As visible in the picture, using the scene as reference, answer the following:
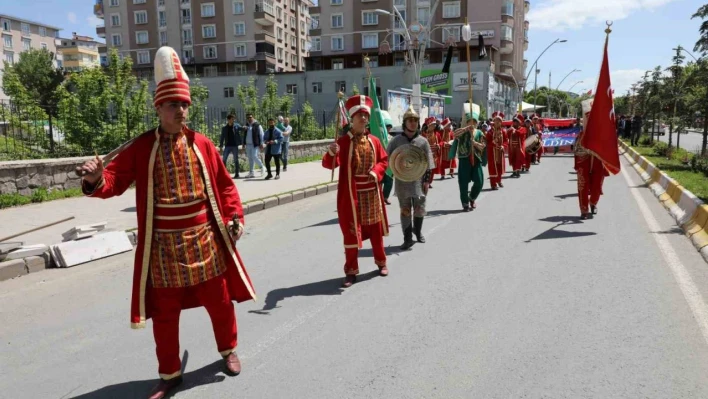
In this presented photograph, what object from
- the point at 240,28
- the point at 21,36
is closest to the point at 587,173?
the point at 240,28

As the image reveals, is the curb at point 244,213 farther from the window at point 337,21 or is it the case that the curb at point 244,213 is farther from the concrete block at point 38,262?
the window at point 337,21

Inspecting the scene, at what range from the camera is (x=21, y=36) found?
91125mm

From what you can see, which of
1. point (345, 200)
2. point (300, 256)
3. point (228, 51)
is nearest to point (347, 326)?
point (345, 200)

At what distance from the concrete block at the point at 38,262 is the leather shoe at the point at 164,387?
4159 millimetres

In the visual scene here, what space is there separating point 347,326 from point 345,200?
1.72m

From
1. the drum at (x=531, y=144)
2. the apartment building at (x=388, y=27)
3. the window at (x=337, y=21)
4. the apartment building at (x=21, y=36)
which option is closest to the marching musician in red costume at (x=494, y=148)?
the drum at (x=531, y=144)

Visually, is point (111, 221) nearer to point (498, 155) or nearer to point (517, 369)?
point (517, 369)

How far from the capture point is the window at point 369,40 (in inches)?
2472

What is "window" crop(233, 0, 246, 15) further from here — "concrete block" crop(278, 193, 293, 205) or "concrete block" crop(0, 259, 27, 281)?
"concrete block" crop(0, 259, 27, 281)

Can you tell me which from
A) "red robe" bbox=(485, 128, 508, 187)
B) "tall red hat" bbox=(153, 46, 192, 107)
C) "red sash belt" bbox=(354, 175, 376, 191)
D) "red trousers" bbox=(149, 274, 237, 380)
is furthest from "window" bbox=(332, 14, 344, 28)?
"red trousers" bbox=(149, 274, 237, 380)

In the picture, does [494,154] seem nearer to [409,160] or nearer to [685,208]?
[685,208]

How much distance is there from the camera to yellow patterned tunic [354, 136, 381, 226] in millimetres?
5969

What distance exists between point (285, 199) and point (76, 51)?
11238 cm

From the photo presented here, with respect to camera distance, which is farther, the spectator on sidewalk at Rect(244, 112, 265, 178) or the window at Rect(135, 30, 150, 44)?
the window at Rect(135, 30, 150, 44)
